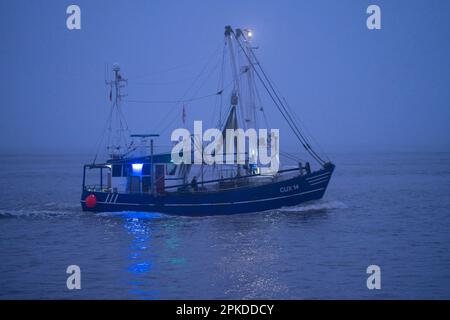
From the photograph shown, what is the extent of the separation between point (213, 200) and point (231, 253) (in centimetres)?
916

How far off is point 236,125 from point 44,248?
53.5ft

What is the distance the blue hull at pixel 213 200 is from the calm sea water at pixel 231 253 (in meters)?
0.75

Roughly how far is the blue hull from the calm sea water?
75 cm

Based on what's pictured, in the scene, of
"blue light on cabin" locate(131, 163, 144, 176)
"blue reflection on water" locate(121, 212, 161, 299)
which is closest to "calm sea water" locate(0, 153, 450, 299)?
"blue reflection on water" locate(121, 212, 161, 299)

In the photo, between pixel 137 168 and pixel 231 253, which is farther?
pixel 137 168

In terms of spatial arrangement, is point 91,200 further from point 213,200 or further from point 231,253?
point 231,253

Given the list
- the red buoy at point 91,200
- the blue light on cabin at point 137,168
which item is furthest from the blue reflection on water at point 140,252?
the blue light on cabin at point 137,168

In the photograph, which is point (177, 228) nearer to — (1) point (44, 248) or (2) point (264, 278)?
(1) point (44, 248)

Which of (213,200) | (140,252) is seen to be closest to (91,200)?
(213,200)

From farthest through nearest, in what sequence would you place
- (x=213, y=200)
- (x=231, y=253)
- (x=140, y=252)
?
(x=213, y=200), (x=140, y=252), (x=231, y=253)

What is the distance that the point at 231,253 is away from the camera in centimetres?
2611

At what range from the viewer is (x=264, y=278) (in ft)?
70.8

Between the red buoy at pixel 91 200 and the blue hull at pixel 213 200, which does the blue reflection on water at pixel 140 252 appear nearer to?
the blue hull at pixel 213 200
